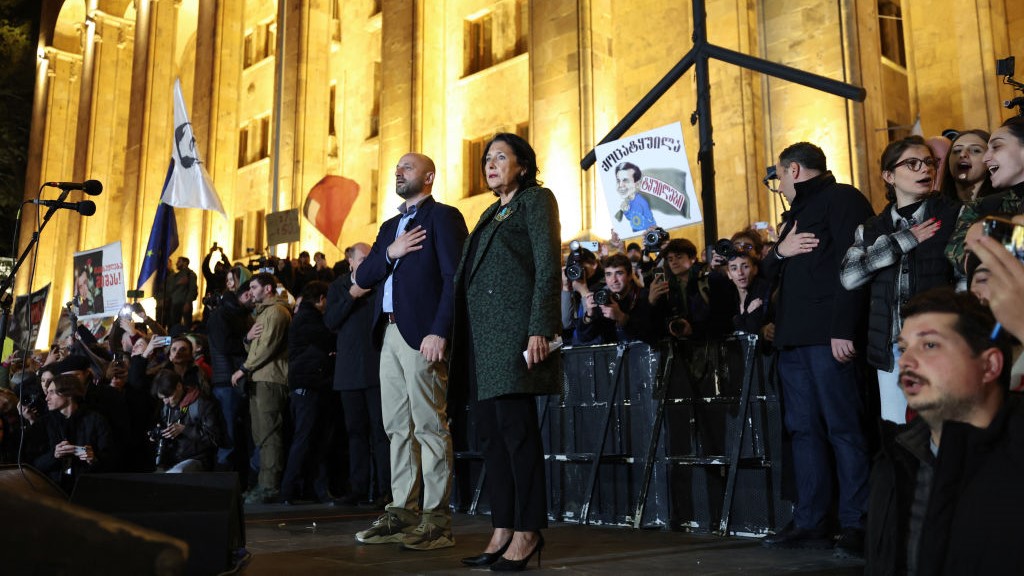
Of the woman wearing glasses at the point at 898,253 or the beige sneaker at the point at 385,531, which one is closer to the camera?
the woman wearing glasses at the point at 898,253

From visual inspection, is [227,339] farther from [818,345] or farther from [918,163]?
[918,163]

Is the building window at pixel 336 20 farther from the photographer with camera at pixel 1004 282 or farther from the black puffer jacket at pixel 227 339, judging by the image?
the photographer with camera at pixel 1004 282

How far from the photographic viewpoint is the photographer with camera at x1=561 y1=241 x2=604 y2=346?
7855mm

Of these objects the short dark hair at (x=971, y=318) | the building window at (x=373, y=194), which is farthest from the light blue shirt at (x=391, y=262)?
the building window at (x=373, y=194)

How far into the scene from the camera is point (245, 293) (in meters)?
10.4

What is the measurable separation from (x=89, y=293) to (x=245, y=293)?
20.8 ft

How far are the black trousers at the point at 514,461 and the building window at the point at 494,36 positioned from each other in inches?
656

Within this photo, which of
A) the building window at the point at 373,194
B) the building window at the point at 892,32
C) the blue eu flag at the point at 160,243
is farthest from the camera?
the building window at the point at 373,194

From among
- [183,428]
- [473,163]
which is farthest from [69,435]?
[473,163]

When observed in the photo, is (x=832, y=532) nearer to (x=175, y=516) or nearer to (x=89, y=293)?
(x=175, y=516)

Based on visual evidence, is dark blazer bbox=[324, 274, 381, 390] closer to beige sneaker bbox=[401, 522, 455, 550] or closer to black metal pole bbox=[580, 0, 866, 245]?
beige sneaker bbox=[401, 522, 455, 550]

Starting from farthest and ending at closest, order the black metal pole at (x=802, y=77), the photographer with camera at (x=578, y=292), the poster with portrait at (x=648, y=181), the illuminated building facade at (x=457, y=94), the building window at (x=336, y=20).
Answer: the building window at (x=336, y=20), the illuminated building facade at (x=457, y=94), the photographer with camera at (x=578, y=292), the poster with portrait at (x=648, y=181), the black metal pole at (x=802, y=77)

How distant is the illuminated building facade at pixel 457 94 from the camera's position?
46.8ft

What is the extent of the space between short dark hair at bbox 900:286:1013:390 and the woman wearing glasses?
2.22 metres
